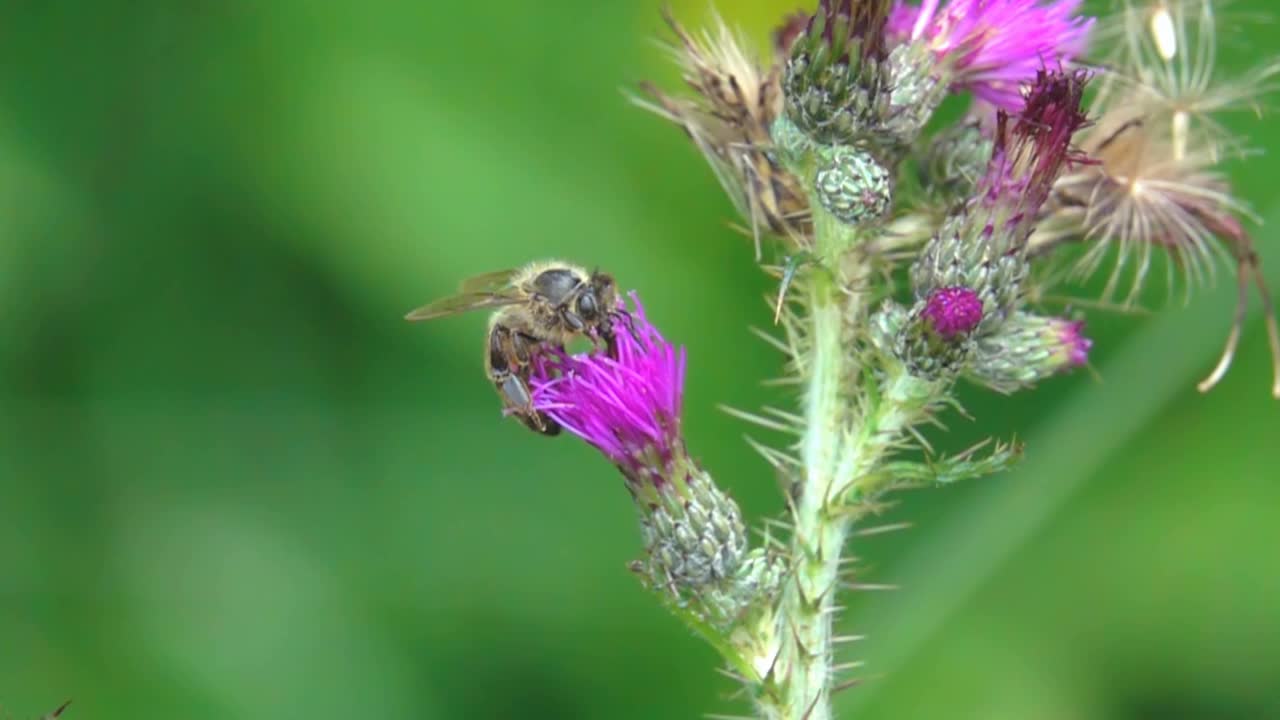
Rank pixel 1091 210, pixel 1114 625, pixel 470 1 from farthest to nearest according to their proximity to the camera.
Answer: pixel 470 1, pixel 1114 625, pixel 1091 210

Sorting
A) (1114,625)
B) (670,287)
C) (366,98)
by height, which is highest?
(366,98)

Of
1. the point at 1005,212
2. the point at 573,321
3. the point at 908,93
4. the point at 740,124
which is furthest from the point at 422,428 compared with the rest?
the point at 1005,212

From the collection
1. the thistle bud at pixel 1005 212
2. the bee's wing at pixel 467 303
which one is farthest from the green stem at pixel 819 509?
the bee's wing at pixel 467 303

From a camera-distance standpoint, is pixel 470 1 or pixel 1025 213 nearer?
pixel 1025 213

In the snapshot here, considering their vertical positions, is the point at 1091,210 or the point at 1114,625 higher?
the point at 1091,210

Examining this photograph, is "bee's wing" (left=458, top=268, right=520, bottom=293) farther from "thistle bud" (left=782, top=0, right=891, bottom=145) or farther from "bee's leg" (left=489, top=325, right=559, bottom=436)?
"thistle bud" (left=782, top=0, right=891, bottom=145)

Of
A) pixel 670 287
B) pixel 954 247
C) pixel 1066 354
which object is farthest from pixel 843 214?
pixel 670 287

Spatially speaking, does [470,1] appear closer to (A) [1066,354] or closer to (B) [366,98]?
(B) [366,98]

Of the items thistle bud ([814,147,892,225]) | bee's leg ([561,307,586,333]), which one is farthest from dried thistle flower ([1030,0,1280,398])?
bee's leg ([561,307,586,333])
